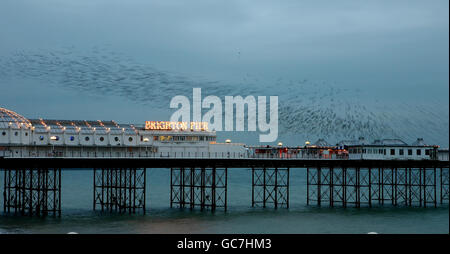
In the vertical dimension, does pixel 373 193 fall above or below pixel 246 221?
above

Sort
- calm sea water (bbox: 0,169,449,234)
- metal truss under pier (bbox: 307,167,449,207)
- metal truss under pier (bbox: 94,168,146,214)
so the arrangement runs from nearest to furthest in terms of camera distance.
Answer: calm sea water (bbox: 0,169,449,234)
metal truss under pier (bbox: 94,168,146,214)
metal truss under pier (bbox: 307,167,449,207)

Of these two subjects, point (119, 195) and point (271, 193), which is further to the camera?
point (271, 193)

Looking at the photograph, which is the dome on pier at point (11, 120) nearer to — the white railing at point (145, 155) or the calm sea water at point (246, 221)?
the white railing at point (145, 155)

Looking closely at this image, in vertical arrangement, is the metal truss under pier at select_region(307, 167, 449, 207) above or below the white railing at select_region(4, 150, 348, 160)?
below

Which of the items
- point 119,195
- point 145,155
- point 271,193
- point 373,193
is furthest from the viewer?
point 271,193

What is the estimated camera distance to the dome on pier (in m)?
71.5

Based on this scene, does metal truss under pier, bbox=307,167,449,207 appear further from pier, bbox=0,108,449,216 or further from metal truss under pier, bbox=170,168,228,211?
metal truss under pier, bbox=170,168,228,211

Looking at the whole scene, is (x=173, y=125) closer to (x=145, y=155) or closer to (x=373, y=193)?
(x=145, y=155)

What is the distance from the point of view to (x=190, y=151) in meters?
82.7

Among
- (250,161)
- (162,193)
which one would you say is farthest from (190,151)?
(162,193)

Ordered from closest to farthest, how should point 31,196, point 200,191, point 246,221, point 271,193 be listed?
point 246,221 → point 31,196 → point 200,191 → point 271,193

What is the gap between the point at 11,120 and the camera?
72.3 metres

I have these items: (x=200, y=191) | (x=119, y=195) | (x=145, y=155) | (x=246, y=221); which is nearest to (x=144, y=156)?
(x=145, y=155)

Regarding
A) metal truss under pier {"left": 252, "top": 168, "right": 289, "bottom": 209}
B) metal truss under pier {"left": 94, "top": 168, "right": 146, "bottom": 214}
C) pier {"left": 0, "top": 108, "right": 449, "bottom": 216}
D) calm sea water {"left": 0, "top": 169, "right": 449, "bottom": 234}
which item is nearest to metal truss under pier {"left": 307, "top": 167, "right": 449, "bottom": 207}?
pier {"left": 0, "top": 108, "right": 449, "bottom": 216}
